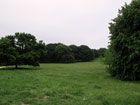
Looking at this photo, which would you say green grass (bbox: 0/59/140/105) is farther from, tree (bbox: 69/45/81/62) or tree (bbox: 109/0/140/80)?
tree (bbox: 69/45/81/62)

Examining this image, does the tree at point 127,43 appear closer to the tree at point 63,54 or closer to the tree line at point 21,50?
the tree line at point 21,50

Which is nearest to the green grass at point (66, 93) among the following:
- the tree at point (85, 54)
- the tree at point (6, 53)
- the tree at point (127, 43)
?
the tree at point (127, 43)

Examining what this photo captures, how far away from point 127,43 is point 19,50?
19523mm

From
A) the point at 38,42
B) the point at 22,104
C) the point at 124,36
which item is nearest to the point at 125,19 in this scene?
the point at 124,36

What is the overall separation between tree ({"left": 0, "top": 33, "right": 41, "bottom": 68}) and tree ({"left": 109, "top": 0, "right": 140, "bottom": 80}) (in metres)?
15.2

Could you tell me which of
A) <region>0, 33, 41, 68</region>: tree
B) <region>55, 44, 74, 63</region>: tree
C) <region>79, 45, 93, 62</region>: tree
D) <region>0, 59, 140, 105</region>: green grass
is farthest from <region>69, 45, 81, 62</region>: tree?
<region>0, 59, 140, 105</region>: green grass

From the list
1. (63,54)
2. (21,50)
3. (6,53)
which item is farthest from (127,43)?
(63,54)

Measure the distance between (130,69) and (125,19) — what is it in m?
4.92

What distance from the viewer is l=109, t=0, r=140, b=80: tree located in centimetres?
1141

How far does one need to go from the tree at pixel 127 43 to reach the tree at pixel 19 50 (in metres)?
15.2

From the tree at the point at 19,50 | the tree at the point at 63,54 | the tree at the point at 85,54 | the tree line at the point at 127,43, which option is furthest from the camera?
the tree at the point at 85,54

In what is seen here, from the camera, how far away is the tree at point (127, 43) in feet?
37.4

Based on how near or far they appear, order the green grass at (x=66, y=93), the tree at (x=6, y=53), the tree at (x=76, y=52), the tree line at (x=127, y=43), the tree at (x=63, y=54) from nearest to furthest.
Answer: the green grass at (x=66, y=93) → the tree line at (x=127, y=43) → the tree at (x=6, y=53) → the tree at (x=63, y=54) → the tree at (x=76, y=52)

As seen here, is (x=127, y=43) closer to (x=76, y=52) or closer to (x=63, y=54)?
(x=63, y=54)
